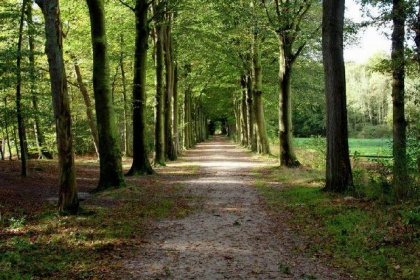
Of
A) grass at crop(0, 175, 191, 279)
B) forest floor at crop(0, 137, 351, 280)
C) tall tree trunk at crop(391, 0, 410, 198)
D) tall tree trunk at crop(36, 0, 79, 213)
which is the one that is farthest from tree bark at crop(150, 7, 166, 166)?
tall tree trunk at crop(36, 0, 79, 213)

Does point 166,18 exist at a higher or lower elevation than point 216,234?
higher

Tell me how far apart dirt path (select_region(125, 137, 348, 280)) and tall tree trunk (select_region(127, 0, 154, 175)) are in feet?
22.7

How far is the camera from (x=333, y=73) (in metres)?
11.5

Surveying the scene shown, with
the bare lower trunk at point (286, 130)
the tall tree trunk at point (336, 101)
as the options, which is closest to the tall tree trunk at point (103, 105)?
the tall tree trunk at point (336, 101)

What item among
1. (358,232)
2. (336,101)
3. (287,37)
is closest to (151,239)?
(358,232)

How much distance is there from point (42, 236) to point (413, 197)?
747cm

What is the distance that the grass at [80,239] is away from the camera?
19.5 feet

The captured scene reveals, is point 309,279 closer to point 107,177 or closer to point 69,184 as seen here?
point 69,184

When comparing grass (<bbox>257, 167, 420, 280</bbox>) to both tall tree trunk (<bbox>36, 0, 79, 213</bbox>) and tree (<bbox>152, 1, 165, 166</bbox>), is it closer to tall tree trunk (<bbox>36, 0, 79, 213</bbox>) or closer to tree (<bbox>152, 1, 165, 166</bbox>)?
tall tree trunk (<bbox>36, 0, 79, 213</bbox>)

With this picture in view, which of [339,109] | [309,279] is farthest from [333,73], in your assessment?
[309,279]

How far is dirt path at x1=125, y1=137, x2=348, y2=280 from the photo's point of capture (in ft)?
19.3

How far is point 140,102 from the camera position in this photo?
17281mm

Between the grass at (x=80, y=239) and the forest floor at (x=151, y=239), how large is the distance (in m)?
0.01

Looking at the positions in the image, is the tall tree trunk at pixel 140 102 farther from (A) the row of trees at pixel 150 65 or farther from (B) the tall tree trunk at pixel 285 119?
(B) the tall tree trunk at pixel 285 119
